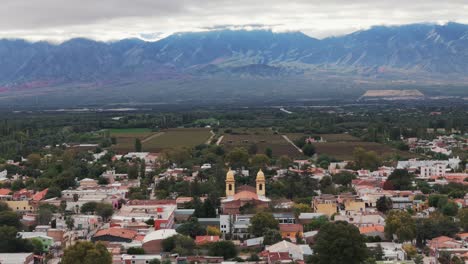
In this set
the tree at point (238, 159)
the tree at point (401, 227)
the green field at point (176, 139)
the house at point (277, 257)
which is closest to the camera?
the house at point (277, 257)

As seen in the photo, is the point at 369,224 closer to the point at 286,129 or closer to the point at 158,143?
the point at 158,143

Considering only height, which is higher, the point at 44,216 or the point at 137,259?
the point at 137,259

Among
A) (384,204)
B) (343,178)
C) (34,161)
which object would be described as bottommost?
(34,161)

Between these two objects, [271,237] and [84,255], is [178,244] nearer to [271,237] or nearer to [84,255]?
[271,237]

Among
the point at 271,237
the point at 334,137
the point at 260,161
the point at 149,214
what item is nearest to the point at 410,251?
the point at 271,237

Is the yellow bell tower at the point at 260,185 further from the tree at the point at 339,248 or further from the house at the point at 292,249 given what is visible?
the tree at the point at 339,248

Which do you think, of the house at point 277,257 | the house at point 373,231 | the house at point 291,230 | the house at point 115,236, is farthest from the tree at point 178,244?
the house at point 373,231
